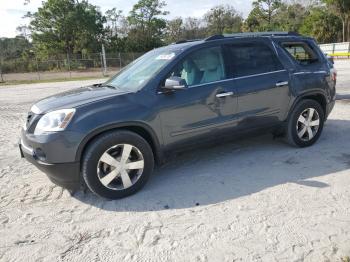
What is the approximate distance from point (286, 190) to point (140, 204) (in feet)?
5.44

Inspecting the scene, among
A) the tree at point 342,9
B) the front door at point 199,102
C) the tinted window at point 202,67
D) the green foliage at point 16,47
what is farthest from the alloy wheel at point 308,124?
the green foliage at point 16,47

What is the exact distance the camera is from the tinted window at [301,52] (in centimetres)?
543

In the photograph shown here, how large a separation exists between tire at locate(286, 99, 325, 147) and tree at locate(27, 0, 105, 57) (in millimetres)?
43362

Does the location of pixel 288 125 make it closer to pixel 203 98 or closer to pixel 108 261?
pixel 203 98

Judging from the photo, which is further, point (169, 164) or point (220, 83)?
point (169, 164)

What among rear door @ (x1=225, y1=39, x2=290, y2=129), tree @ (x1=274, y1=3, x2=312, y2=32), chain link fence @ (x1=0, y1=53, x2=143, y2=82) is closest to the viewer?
rear door @ (x1=225, y1=39, x2=290, y2=129)

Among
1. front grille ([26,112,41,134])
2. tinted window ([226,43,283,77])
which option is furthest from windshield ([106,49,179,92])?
front grille ([26,112,41,134])

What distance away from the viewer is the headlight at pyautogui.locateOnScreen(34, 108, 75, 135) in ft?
12.3

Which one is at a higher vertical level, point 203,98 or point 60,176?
point 203,98

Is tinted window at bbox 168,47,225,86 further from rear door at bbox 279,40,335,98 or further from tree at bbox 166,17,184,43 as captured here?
tree at bbox 166,17,184,43

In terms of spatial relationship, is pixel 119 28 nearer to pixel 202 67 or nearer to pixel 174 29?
pixel 174 29

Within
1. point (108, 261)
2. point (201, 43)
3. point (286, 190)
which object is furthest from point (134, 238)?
point (201, 43)

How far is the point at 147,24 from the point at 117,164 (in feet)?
174

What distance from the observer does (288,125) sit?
5.38 meters
